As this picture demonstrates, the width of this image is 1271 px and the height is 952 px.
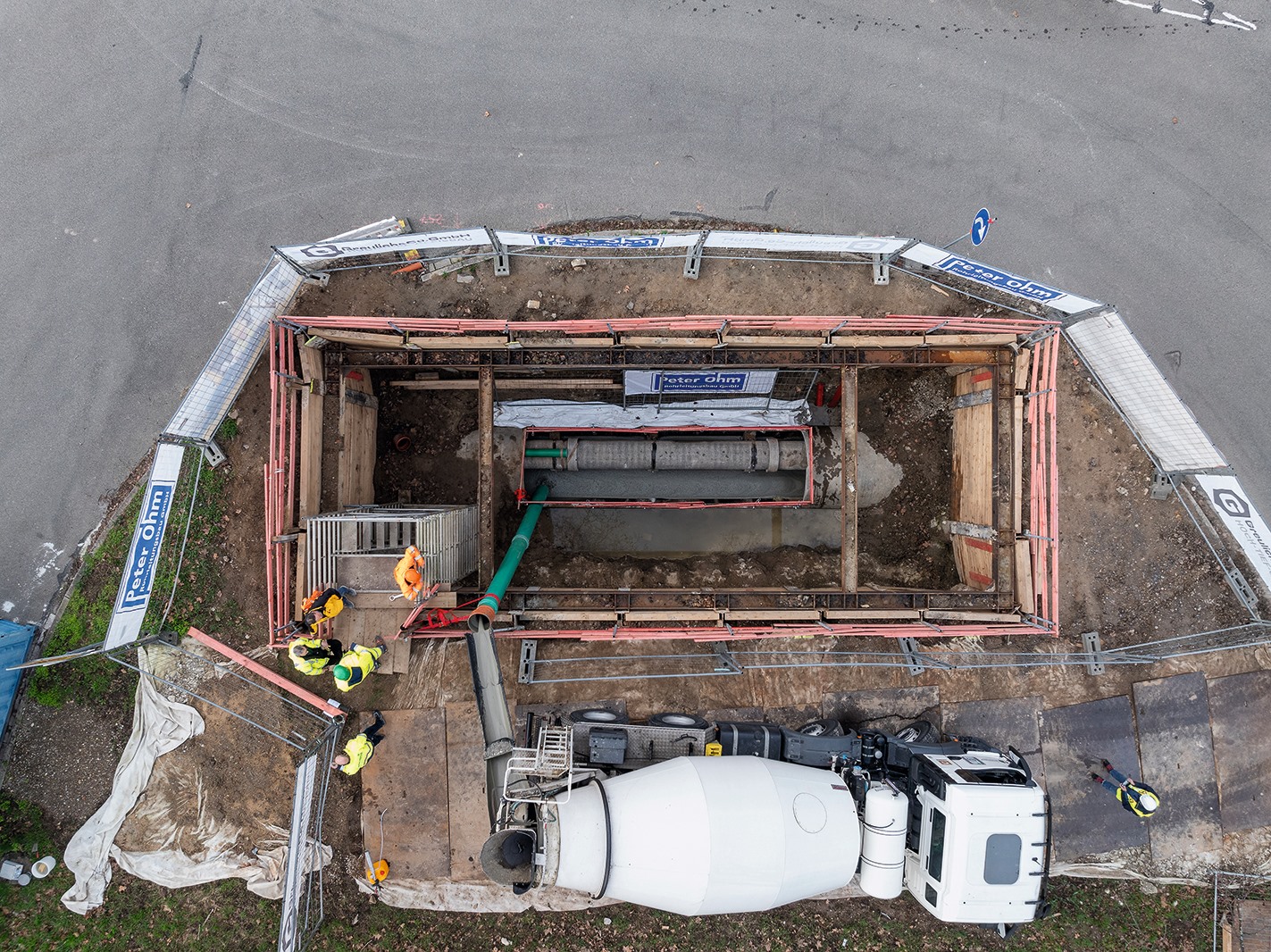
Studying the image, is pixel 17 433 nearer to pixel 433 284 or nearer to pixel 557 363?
pixel 433 284

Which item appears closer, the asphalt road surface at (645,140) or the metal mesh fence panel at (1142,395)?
the metal mesh fence panel at (1142,395)

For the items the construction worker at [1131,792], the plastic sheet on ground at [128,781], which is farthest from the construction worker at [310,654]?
the construction worker at [1131,792]

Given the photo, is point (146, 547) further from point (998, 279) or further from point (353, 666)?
point (998, 279)

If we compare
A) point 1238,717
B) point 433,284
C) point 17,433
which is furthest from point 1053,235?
point 17,433

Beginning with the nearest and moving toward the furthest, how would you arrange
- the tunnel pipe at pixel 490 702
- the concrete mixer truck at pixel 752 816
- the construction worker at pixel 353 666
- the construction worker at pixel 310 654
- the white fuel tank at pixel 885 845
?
the concrete mixer truck at pixel 752 816, the tunnel pipe at pixel 490 702, the construction worker at pixel 353 666, the construction worker at pixel 310 654, the white fuel tank at pixel 885 845

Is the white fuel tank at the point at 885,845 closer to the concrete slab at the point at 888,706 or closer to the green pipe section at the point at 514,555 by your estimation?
the concrete slab at the point at 888,706
